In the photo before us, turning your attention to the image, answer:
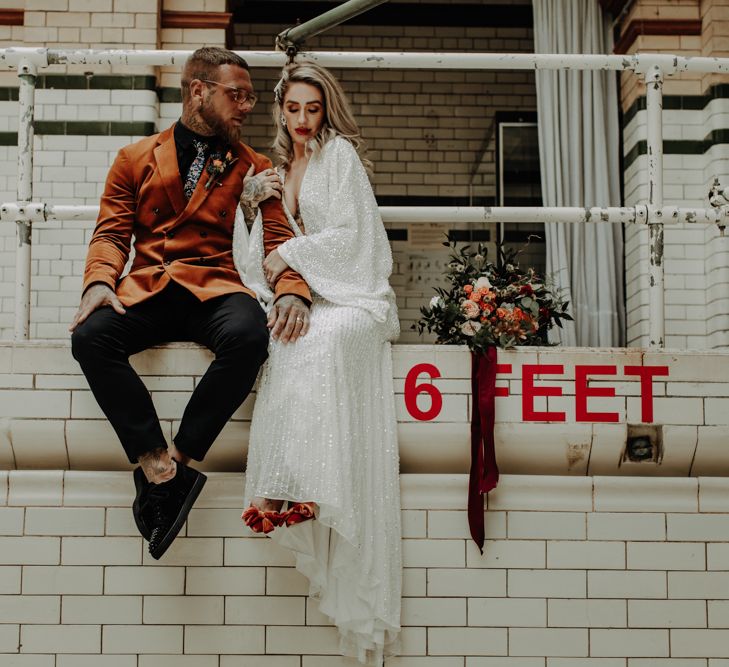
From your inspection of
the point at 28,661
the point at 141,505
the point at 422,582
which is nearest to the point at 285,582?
the point at 422,582

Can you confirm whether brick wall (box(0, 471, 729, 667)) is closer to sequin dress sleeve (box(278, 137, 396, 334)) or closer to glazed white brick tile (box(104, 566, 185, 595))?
glazed white brick tile (box(104, 566, 185, 595))

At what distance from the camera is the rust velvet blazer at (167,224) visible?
10.2ft

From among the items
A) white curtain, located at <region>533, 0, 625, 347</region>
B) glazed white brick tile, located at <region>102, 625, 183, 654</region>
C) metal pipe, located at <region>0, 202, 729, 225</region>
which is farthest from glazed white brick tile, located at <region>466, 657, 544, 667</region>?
white curtain, located at <region>533, 0, 625, 347</region>

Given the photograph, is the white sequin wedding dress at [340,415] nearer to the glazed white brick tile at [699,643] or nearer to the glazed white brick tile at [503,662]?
the glazed white brick tile at [503,662]

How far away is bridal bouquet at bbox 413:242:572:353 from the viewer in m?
3.33

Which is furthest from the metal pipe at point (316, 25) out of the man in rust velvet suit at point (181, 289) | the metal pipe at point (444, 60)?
the man in rust velvet suit at point (181, 289)

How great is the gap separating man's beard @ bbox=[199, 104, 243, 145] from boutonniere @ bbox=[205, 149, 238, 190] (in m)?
0.06

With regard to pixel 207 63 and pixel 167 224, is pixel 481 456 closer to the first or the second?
pixel 167 224

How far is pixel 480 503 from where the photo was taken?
10.3 ft

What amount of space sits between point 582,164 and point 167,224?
3.89 meters

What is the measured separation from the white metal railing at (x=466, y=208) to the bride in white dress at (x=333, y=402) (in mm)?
232

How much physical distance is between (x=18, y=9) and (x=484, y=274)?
431cm

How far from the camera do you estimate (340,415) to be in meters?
2.90

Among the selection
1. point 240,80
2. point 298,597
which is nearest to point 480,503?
point 298,597
